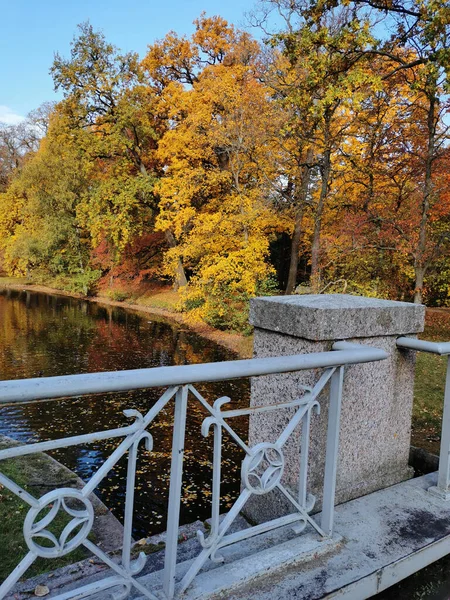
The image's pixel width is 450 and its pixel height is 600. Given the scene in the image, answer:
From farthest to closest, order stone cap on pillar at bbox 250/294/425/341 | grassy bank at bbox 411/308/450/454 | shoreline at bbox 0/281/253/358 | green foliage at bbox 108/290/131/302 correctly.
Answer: green foliage at bbox 108/290/131/302, shoreline at bbox 0/281/253/358, grassy bank at bbox 411/308/450/454, stone cap on pillar at bbox 250/294/425/341

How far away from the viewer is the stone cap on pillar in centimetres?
205

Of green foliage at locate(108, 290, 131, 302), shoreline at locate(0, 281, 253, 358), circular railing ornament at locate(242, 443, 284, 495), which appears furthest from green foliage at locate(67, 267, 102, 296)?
circular railing ornament at locate(242, 443, 284, 495)

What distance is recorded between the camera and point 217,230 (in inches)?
617

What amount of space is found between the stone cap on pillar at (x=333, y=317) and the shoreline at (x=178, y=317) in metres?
10.1

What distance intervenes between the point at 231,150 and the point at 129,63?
839 cm

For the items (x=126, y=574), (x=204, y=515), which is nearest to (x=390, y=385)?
(x=126, y=574)

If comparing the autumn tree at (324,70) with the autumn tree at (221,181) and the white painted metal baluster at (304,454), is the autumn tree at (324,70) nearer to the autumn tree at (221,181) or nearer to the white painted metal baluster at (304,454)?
the autumn tree at (221,181)

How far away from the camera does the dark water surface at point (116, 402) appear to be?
5074 millimetres

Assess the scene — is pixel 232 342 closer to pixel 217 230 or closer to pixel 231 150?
pixel 217 230

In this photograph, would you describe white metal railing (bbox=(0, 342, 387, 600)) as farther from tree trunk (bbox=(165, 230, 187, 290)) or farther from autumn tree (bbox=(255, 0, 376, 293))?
tree trunk (bbox=(165, 230, 187, 290))

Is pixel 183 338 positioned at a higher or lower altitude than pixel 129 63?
lower

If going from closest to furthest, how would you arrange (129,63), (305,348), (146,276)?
(305,348) → (129,63) → (146,276)

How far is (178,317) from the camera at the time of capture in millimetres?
19016

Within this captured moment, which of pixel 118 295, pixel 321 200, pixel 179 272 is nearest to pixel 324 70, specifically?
pixel 321 200
